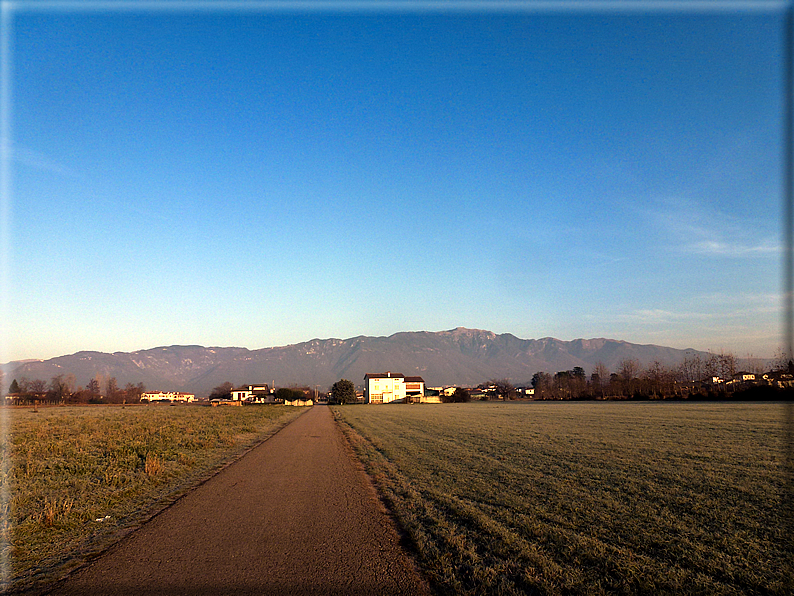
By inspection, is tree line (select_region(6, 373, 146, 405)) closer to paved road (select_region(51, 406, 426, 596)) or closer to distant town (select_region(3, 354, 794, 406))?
distant town (select_region(3, 354, 794, 406))

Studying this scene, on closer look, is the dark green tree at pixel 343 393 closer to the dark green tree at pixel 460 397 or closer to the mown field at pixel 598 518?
the dark green tree at pixel 460 397

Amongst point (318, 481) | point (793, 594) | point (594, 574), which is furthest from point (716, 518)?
point (318, 481)

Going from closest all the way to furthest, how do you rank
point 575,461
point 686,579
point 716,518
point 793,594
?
point 793,594 → point 686,579 → point 716,518 → point 575,461

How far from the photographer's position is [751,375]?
65.3 m

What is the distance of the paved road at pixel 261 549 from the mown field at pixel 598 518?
0.72m

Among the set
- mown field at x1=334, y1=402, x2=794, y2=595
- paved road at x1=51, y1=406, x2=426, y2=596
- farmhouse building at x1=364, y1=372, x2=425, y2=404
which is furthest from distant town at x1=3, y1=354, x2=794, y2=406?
paved road at x1=51, y1=406, x2=426, y2=596

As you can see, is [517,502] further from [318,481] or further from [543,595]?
[318,481]

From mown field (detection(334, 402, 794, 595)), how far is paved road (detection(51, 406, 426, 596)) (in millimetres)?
723

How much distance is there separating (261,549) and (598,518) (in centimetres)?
593

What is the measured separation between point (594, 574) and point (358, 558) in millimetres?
3231

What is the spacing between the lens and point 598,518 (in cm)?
898

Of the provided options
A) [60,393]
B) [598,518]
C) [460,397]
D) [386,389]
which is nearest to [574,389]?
[460,397]

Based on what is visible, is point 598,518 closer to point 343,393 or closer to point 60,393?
point 343,393

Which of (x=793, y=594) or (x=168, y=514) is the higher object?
(x=793, y=594)
